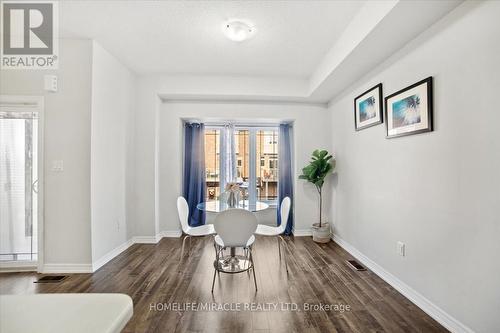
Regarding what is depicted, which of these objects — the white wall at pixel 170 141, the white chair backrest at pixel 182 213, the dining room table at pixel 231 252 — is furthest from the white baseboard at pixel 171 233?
the dining room table at pixel 231 252

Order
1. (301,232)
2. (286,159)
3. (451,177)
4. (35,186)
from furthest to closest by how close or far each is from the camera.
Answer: (286,159) < (301,232) < (35,186) < (451,177)

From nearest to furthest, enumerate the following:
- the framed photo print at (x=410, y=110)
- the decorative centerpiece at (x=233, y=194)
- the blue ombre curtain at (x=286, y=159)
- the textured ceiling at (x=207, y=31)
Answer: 1. the framed photo print at (x=410, y=110)
2. the textured ceiling at (x=207, y=31)
3. the decorative centerpiece at (x=233, y=194)
4. the blue ombre curtain at (x=286, y=159)

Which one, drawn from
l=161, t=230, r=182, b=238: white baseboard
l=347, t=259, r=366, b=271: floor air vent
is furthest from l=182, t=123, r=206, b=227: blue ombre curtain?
l=347, t=259, r=366, b=271: floor air vent

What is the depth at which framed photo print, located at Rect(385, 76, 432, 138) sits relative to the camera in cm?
200

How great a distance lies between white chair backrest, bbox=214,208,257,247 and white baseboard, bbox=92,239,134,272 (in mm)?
1662

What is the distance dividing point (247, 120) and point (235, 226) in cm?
250

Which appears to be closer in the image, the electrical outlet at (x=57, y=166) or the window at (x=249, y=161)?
the electrical outlet at (x=57, y=166)

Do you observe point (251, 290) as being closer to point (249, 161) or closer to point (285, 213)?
point (285, 213)

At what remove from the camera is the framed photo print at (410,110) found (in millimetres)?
2000

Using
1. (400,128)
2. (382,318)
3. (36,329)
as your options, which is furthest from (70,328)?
(400,128)

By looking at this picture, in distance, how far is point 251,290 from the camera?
2.34 metres

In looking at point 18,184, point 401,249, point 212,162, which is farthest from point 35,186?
point 401,249

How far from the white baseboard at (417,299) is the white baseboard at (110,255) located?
130 inches

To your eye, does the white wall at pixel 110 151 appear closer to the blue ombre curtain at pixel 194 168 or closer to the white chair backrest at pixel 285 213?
the blue ombre curtain at pixel 194 168
